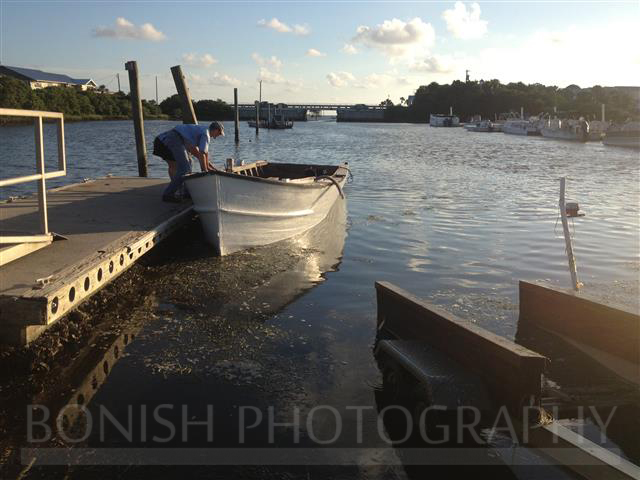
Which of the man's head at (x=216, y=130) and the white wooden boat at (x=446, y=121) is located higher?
the white wooden boat at (x=446, y=121)

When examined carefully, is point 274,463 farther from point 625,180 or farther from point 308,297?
point 625,180

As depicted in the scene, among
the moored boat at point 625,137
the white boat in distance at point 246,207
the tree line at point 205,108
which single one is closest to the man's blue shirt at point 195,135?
the white boat in distance at point 246,207

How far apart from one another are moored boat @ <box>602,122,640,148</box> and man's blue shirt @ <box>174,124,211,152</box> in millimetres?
51049

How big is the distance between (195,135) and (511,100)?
159290 millimetres

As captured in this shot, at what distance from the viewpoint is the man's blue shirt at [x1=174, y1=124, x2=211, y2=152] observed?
10531mm

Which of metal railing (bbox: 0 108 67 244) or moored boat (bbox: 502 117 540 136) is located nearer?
metal railing (bbox: 0 108 67 244)

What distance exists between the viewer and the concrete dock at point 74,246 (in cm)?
508

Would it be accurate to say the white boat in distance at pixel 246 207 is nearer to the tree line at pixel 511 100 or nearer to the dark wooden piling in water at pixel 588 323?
the dark wooden piling in water at pixel 588 323

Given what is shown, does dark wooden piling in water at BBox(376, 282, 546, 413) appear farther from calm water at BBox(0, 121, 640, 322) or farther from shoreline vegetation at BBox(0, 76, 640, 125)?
shoreline vegetation at BBox(0, 76, 640, 125)

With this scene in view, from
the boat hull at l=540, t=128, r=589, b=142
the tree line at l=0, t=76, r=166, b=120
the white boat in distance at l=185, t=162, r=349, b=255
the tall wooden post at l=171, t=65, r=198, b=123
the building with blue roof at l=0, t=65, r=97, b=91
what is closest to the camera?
the white boat in distance at l=185, t=162, r=349, b=255

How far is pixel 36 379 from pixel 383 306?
11.9ft

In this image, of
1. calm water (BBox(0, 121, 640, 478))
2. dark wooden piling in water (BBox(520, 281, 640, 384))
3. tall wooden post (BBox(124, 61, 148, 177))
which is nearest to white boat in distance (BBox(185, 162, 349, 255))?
calm water (BBox(0, 121, 640, 478))

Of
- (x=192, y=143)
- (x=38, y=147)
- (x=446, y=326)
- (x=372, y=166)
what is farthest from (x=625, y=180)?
(x=38, y=147)

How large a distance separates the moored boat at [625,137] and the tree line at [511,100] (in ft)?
181
